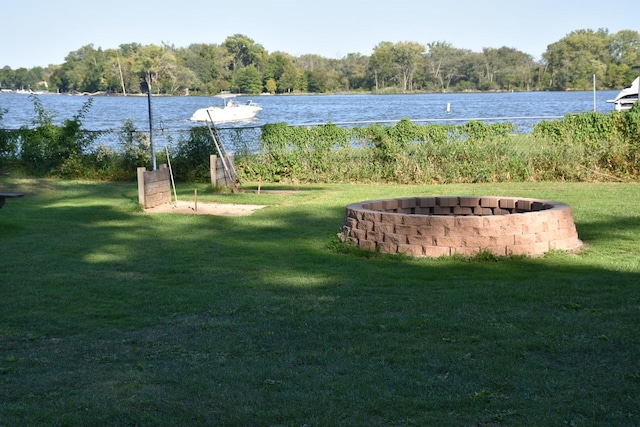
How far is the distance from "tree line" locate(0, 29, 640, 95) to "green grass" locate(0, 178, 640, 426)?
114883 mm

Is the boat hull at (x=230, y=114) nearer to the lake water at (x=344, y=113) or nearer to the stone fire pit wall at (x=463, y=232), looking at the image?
the lake water at (x=344, y=113)

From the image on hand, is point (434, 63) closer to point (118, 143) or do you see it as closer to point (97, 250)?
point (118, 143)

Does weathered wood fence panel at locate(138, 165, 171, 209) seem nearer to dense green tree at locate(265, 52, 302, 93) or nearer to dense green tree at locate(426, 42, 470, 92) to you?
dense green tree at locate(265, 52, 302, 93)

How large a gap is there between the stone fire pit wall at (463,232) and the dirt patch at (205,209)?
4.46m

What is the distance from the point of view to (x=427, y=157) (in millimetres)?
19734

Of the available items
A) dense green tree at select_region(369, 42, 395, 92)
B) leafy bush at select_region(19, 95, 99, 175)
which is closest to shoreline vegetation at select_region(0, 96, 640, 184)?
leafy bush at select_region(19, 95, 99, 175)

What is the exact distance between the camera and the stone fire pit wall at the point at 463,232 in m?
9.45

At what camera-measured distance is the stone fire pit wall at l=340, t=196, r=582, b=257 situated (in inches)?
372

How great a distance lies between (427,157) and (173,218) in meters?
8.06

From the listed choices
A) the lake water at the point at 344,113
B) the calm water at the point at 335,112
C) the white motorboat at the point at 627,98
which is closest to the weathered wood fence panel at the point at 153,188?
the lake water at the point at 344,113

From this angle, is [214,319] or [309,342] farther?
[214,319]

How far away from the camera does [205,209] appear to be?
15.0m

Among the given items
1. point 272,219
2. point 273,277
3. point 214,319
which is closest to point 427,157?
point 272,219

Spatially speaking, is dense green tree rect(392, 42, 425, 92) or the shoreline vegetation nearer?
the shoreline vegetation
